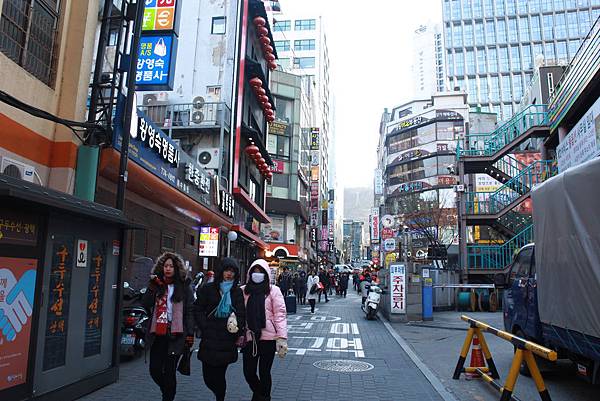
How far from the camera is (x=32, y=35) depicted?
803 cm

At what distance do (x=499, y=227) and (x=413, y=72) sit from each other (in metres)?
118

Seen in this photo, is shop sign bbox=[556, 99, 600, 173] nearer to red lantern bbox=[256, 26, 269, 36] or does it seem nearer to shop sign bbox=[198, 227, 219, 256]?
shop sign bbox=[198, 227, 219, 256]

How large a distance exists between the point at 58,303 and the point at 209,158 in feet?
51.1

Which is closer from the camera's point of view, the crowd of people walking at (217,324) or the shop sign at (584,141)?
the crowd of people walking at (217,324)

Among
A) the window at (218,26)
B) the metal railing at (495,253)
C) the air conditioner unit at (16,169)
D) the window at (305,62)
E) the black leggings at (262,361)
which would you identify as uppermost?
the window at (305,62)

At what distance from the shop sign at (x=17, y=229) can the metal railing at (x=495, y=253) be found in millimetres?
19069

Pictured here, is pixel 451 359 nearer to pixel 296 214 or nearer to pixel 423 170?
pixel 296 214

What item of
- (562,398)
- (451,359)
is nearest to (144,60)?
(451,359)

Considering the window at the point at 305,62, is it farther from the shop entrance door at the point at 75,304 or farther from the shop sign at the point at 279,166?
the shop entrance door at the point at 75,304

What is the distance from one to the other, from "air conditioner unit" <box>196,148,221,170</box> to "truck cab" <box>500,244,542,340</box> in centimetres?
1457

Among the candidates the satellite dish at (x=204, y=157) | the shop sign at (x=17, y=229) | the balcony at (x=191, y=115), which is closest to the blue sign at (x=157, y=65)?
the shop sign at (x=17, y=229)

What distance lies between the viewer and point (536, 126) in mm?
20031

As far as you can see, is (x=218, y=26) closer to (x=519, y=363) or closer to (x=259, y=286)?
(x=259, y=286)

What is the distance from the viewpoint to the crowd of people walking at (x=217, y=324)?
5148 mm
